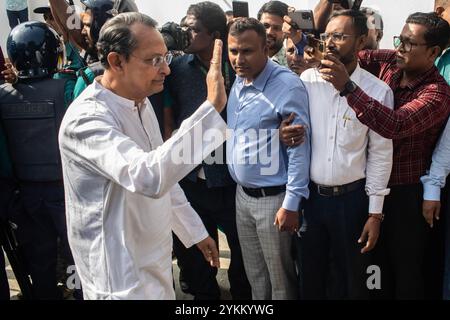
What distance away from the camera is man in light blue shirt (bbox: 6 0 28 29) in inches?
271

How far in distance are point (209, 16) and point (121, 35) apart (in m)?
1.29

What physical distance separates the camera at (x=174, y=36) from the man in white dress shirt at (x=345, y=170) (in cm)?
74

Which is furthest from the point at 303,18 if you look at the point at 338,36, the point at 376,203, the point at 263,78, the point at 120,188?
the point at 120,188

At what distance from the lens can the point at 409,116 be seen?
6.97ft

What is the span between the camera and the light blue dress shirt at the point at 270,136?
2342mm

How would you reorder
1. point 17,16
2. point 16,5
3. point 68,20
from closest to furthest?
point 68,20, point 16,5, point 17,16

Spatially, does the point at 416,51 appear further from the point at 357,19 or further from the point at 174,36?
the point at 174,36

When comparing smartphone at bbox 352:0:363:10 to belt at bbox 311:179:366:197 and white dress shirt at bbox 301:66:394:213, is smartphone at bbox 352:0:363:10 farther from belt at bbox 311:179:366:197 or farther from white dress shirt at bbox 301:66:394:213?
belt at bbox 311:179:366:197

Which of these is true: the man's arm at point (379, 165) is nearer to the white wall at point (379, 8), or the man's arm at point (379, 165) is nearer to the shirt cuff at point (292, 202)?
the shirt cuff at point (292, 202)

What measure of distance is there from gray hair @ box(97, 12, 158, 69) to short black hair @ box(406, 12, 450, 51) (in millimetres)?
1361

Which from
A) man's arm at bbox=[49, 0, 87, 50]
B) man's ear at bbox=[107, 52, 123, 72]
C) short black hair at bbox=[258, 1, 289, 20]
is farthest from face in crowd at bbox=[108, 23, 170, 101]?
short black hair at bbox=[258, 1, 289, 20]

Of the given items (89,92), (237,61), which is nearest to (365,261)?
(237,61)

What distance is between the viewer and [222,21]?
2.88m
